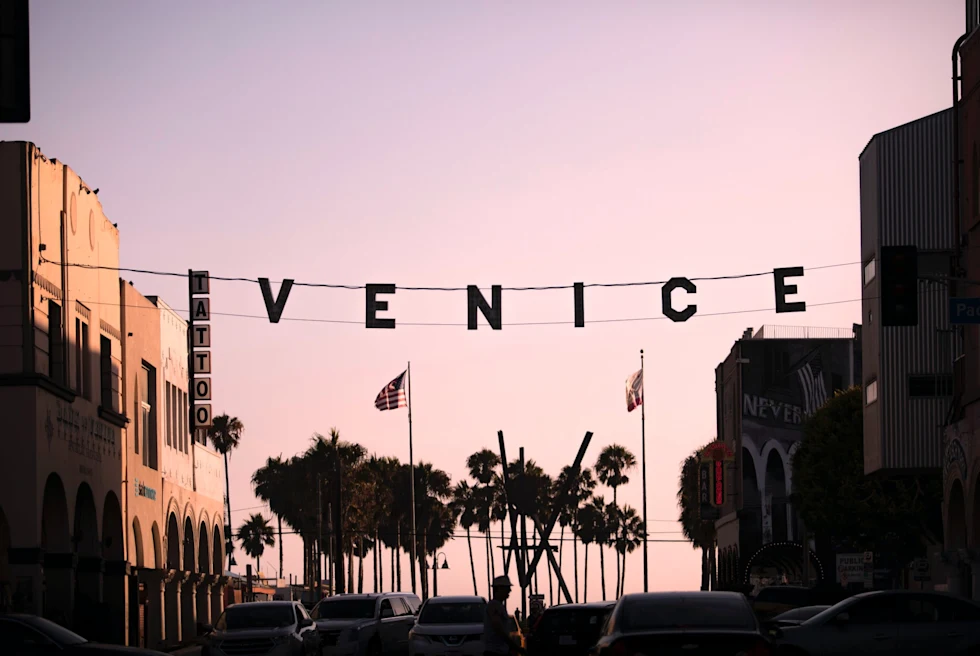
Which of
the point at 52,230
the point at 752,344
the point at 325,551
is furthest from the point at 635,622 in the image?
the point at 325,551

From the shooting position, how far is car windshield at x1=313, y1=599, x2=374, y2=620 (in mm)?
34406

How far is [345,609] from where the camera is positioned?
113ft

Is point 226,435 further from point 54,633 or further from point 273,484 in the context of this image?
point 54,633

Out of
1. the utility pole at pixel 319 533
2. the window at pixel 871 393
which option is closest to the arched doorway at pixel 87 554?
the window at pixel 871 393

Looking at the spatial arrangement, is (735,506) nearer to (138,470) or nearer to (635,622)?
(138,470)

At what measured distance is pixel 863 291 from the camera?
51594 mm

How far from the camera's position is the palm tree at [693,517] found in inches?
4087

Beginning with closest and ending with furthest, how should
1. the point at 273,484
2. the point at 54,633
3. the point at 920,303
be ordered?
the point at 54,633 → the point at 920,303 → the point at 273,484

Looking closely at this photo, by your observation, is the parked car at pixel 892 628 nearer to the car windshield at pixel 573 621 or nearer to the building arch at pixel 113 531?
the car windshield at pixel 573 621

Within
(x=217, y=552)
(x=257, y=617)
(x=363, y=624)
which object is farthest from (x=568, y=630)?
(x=217, y=552)

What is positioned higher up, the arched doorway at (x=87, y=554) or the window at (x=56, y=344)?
the window at (x=56, y=344)

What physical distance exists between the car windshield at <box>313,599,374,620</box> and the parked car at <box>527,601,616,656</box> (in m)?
7.23

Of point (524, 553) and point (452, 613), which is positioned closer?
point (452, 613)

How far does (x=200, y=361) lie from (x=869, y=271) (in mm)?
21967
